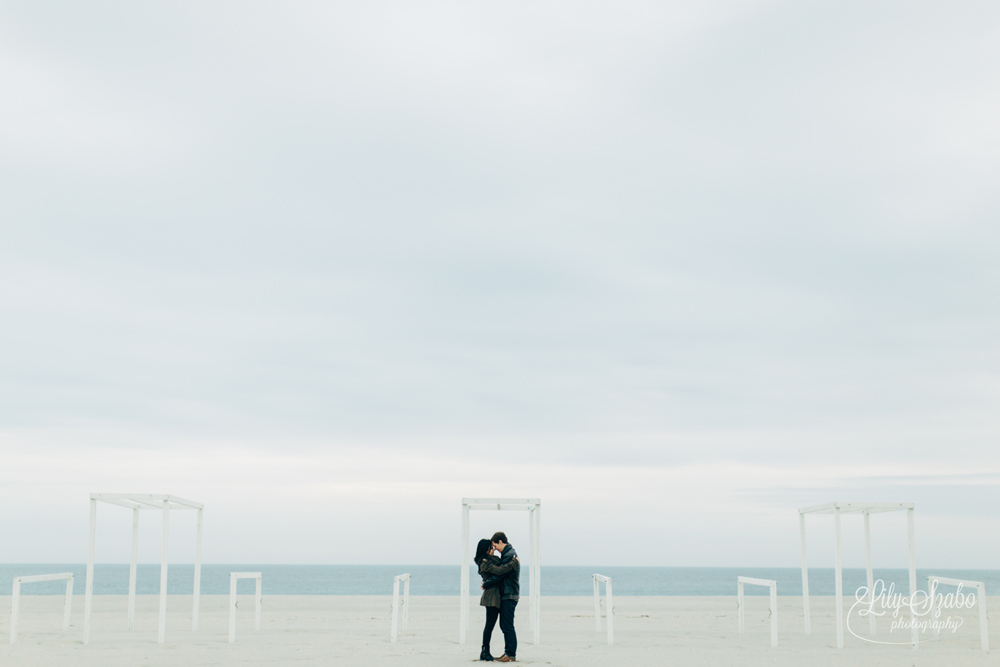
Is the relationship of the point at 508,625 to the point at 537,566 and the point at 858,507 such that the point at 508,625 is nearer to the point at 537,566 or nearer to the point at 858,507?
the point at 537,566

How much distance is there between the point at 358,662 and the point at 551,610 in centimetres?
1540

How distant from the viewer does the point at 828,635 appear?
51.7ft

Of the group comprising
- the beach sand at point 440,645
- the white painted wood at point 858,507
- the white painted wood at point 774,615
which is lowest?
the beach sand at point 440,645

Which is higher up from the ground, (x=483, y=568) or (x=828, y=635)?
(x=483, y=568)

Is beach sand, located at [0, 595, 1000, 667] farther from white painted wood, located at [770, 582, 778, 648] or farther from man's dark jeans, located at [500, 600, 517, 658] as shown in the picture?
man's dark jeans, located at [500, 600, 517, 658]

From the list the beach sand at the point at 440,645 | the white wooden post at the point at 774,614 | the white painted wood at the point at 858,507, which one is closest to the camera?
the beach sand at the point at 440,645

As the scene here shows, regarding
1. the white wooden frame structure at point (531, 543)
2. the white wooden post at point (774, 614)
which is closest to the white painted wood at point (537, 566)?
the white wooden frame structure at point (531, 543)

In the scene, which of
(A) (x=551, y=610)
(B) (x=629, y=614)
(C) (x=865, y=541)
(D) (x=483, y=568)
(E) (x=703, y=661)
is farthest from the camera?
(A) (x=551, y=610)

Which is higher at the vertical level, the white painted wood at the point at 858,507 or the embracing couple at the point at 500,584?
the white painted wood at the point at 858,507

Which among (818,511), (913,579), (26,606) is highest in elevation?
(818,511)

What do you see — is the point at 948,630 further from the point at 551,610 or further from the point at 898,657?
the point at 551,610

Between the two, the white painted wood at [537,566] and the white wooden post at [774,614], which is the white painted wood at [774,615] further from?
the white painted wood at [537,566]

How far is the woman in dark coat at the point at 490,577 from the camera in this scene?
11461 millimetres

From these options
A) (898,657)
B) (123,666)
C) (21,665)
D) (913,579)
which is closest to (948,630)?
(913,579)
